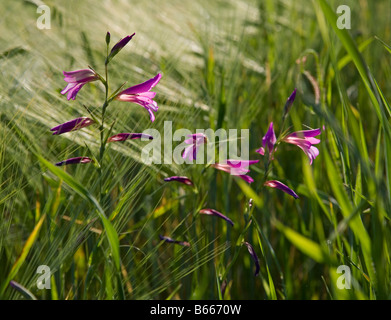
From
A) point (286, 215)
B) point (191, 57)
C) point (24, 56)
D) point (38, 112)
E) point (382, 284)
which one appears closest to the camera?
point (382, 284)

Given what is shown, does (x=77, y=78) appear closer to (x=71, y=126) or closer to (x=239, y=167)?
(x=71, y=126)

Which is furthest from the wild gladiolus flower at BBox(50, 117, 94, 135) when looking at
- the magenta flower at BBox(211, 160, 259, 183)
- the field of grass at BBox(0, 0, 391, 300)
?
the magenta flower at BBox(211, 160, 259, 183)

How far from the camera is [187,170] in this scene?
67 centimetres

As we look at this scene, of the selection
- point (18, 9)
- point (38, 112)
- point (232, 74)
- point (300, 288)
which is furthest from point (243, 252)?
point (18, 9)

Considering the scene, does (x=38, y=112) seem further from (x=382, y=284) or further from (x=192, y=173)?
(x=382, y=284)

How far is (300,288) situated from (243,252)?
12 cm

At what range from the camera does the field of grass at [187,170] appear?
18.9 inches

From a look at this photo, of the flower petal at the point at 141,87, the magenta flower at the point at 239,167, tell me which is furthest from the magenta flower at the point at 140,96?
the magenta flower at the point at 239,167

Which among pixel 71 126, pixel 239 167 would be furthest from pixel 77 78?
pixel 239 167

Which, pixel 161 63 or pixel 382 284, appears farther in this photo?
pixel 161 63

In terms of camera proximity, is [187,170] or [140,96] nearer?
[140,96]

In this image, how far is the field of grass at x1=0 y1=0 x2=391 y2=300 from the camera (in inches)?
18.9

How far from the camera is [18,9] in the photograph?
3.41 feet

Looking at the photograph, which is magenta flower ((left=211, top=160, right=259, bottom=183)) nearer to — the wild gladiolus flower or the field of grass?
the field of grass
